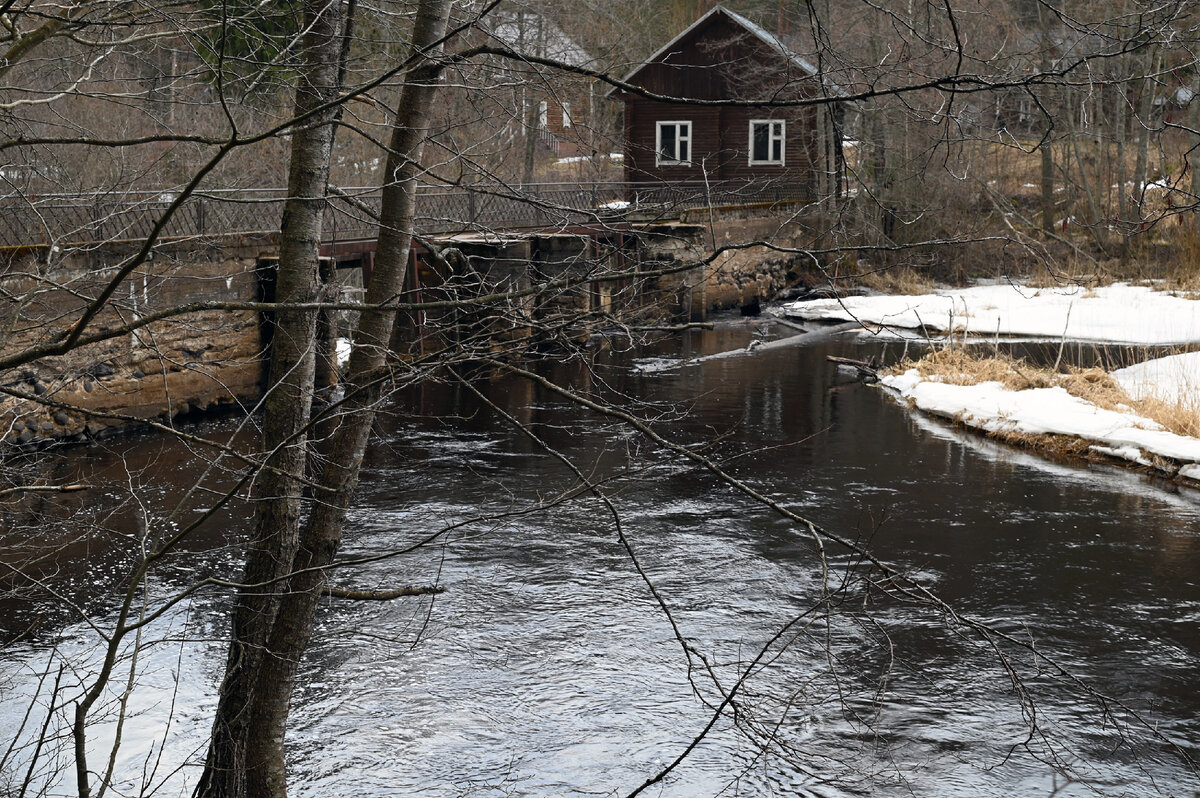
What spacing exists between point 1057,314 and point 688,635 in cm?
1971

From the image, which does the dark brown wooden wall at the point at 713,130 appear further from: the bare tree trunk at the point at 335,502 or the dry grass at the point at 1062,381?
the bare tree trunk at the point at 335,502

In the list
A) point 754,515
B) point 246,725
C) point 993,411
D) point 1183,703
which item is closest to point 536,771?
point 246,725

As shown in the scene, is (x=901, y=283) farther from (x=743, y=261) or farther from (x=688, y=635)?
(x=688, y=635)

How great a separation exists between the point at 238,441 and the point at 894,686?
8706 mm

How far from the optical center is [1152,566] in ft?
32.6

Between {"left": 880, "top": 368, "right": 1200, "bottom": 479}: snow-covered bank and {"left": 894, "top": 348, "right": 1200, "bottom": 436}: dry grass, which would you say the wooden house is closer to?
{"left": 894, "top": 348, "right": 1200, "bottom": 436}: dry grass

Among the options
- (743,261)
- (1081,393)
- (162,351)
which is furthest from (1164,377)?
(162,351)

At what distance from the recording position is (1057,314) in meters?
25.2

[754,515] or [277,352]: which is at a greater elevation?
[277,352]

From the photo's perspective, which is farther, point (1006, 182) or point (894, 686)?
point (1006, 182)

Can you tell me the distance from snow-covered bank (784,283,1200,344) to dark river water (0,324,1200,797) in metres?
9.85

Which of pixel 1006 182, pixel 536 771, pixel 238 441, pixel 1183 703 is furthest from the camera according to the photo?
pixel 1006 182

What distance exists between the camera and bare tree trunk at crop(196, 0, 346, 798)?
15.7ft

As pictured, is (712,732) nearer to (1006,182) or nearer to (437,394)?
(437,394)
